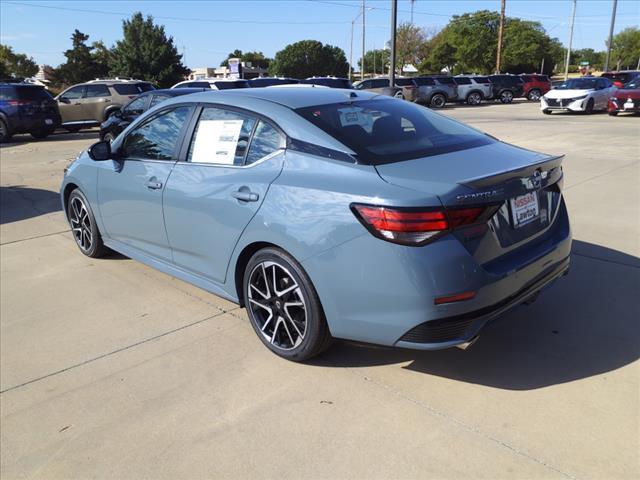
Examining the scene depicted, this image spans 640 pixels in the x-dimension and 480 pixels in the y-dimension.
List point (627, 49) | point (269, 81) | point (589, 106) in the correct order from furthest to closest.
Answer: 1. point (627, 49)
2. point (589, 106)
3. point (269, 81)

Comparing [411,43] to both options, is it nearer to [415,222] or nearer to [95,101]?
[95,101]

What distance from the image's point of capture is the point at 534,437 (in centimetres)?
260

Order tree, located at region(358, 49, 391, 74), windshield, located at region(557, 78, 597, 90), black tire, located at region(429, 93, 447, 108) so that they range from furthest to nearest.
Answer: tree, located at region(358, 49, 391, 74) < black tire, located at region(429, 93, 447, 108) < windshield, located at region(557, 78, 597, 90)

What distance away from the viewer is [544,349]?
11.1 feet

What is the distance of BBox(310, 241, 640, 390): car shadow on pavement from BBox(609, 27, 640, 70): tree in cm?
11286

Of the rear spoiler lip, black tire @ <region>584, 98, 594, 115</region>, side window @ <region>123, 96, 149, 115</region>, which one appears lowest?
black tire @ <region>584, 98, 594, 115</region>

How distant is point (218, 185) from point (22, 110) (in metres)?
16.5

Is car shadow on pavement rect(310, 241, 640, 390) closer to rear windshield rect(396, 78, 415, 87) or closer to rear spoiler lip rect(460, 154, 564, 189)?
rear spoiler lip rect(460, 154, 564, 189)

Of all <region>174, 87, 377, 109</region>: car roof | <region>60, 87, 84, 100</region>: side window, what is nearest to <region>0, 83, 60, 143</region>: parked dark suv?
<region>60, 87, 84, 100</region>: side window

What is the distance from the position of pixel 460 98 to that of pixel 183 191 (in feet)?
97.4

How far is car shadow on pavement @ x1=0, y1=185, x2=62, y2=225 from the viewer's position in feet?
24.1

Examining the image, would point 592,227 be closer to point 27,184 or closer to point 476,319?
point 476,319

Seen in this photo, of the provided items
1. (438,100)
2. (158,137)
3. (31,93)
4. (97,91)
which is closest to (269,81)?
(97,91)

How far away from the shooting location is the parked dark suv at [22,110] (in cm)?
1705
